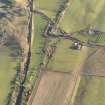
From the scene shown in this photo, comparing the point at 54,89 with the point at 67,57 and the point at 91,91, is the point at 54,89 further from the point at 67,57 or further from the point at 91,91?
the point at 67,57

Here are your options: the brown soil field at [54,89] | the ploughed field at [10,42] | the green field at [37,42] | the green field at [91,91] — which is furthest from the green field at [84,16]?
the green field at [91,91]

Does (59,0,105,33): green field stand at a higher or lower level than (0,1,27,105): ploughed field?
higher

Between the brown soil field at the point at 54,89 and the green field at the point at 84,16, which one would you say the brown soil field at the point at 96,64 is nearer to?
the brown soil field at the point at 54,89

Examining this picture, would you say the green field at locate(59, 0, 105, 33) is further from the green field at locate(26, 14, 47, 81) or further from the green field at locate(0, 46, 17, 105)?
A: the green field at locate(0, 46, 17, 105)

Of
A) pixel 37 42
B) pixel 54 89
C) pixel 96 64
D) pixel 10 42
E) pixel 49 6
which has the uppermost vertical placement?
pixel 49 6

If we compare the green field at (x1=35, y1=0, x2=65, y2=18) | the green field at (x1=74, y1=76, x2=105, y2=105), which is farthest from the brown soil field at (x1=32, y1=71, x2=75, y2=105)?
the green field at (x1=35, y1=0, x2=65, y2=18)

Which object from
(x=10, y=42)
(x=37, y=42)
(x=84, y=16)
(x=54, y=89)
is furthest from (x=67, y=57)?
(x=84, y=16)

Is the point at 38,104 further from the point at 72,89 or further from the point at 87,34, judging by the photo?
the point at 87,34
